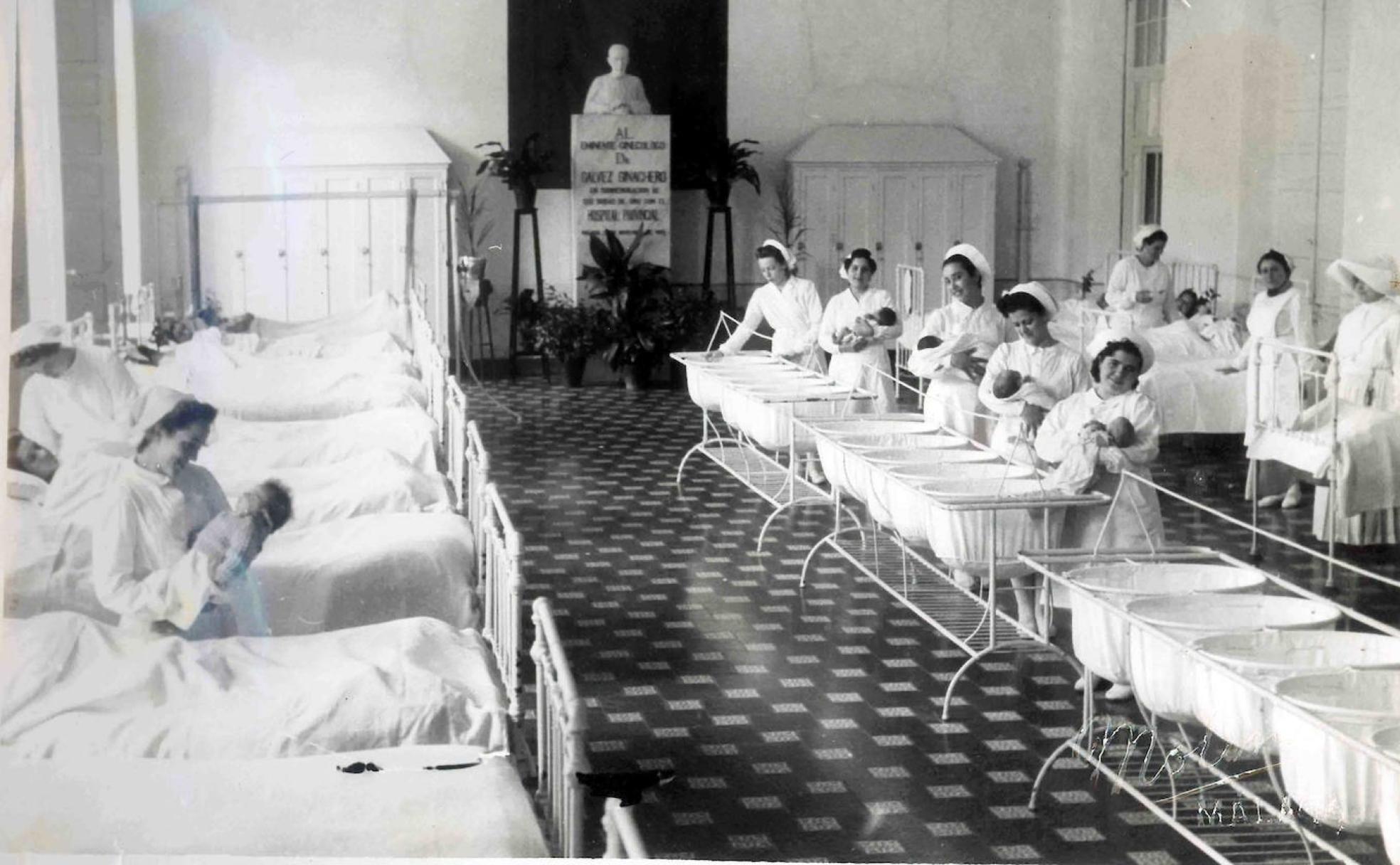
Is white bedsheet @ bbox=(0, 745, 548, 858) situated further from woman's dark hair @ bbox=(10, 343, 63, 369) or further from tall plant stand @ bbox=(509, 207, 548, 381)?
tall plant stand @ bbox=(509, 207, 548, 381)

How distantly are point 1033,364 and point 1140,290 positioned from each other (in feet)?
12.1

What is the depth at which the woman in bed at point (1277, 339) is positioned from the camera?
7.24m

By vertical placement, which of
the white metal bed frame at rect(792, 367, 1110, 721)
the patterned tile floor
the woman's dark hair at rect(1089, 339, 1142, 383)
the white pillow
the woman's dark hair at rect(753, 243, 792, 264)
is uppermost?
the woman's dark hair at rect(753, 243, 792, 264)

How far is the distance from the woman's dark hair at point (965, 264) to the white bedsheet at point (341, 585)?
8.74ft

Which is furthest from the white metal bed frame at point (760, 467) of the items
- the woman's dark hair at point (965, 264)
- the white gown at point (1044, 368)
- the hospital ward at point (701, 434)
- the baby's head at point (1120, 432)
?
the baby's head at point (1120, 432)

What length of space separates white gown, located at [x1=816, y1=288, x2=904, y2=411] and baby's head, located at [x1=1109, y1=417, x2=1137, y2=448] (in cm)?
269

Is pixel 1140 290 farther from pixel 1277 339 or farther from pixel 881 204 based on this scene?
pixel 881 204

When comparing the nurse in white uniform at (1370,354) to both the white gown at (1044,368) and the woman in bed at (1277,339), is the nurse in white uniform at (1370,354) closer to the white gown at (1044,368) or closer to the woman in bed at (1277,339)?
the woman in bed at (1277,339)

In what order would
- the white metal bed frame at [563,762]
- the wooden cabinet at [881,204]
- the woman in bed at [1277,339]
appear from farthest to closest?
the wooden cabinet at [881,204]
the woman in bed at [1277,339]
the white metal bed frame at [563,762]

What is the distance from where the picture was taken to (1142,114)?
30.1 feet

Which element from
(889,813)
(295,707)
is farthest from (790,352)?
(295,707)

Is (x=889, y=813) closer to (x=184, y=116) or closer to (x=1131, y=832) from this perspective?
(x=1131, y=832)

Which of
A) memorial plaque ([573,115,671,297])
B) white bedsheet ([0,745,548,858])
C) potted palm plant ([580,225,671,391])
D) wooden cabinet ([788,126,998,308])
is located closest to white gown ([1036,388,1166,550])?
white bedsheet ([0,745,548,858])

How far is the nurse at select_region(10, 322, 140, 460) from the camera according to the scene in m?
5.06
